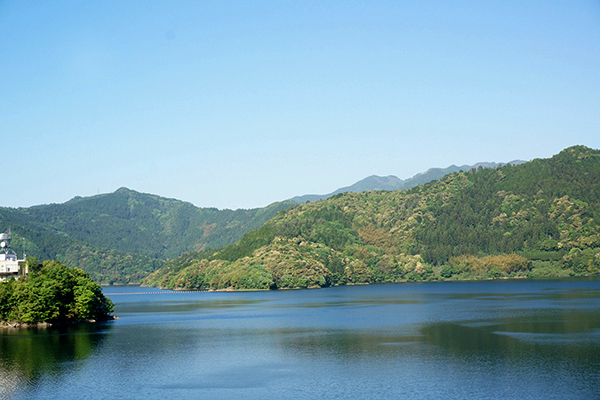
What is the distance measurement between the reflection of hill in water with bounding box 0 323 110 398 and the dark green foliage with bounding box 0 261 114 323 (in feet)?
11.5

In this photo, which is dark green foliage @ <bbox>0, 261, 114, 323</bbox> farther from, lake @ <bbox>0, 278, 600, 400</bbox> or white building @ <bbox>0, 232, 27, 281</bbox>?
white building @ <bbox>0, 232, 27, 281</bbox>

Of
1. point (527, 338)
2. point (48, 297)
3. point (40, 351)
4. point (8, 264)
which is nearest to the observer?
point (40, 351)

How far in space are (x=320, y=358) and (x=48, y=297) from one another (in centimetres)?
6372

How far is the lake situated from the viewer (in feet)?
203

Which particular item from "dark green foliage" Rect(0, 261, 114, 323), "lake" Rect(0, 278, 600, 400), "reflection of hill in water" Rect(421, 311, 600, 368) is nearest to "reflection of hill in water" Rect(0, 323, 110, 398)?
"lake" Rect(0, 278, 600, 400)

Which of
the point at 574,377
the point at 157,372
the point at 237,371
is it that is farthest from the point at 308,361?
the point at 574,377

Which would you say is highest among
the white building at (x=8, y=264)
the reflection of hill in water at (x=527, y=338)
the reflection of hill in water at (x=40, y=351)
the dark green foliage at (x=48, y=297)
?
the white building at (x=8, y=264)

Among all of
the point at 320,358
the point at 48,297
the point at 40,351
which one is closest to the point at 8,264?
the point at 48,297

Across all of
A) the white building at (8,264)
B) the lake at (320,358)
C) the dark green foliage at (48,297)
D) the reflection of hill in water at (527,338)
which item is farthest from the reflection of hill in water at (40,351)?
the reflection of hill in water at (527,338)

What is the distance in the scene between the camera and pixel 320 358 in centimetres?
7988

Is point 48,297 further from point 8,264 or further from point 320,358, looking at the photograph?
point 320,358

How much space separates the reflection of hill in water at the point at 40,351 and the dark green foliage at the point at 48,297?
349 centimetres

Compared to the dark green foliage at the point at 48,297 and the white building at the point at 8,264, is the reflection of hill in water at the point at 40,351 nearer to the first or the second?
the dark green foliage at the point at 48,297

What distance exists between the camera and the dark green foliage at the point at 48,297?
115 m
